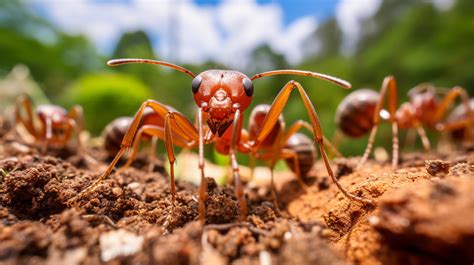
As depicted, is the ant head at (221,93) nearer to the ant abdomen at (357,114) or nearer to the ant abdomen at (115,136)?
the ant abdomen at (115,136)

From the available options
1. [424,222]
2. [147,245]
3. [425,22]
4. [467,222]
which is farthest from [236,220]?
[425,22]

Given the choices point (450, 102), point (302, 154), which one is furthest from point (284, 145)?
point (450, 102)

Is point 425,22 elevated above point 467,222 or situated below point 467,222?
above

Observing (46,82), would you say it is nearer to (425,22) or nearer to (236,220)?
(425,22)

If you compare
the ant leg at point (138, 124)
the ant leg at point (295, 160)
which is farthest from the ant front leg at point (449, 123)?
the ant leg at point (138, 124)

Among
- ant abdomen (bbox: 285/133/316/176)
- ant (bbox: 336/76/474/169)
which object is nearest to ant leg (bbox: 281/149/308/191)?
ant abdomen (bbox: 285/133/316/176)

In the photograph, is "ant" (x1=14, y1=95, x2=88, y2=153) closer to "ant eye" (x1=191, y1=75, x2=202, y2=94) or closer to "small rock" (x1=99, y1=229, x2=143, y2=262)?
"ant eye" (x1=191, y1=75, x2=202, y2=94)
